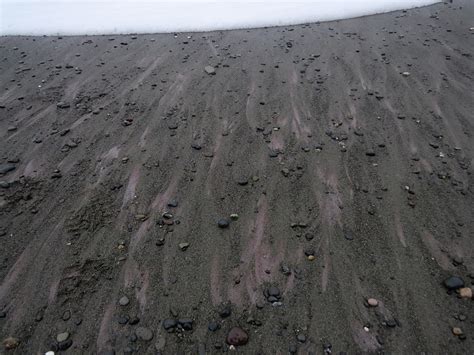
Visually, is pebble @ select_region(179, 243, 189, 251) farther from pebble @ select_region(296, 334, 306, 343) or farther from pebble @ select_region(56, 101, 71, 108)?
pebble @ select_region(56, 101, 71, 108)

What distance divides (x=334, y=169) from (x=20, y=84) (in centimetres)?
484

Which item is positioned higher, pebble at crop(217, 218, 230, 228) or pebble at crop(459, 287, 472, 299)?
pebble at crop(217, 218, 230, 228)

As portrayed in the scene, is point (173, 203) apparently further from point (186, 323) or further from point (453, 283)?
point (453, 283)

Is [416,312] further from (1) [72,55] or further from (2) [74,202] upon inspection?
(1) [72,55]

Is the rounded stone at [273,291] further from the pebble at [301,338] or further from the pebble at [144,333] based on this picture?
the pebble at [144,333]

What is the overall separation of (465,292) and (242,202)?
6.22 feet

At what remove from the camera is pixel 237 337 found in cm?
246

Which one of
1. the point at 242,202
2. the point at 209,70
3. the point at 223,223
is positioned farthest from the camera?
the point at 209,70

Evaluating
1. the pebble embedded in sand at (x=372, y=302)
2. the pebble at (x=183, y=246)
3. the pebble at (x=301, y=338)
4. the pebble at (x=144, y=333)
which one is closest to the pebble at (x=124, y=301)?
the pebble at (x=144, y=333)

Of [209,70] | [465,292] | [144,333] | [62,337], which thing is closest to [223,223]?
[144,333]

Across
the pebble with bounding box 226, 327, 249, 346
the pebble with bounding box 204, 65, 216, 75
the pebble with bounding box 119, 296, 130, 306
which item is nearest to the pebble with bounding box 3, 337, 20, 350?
the pebble with bounding box 119, 296, 130, 306

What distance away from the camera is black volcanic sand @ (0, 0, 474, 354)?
2.57 metres

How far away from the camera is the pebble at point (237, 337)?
2.44 meters

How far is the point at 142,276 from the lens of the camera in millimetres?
2896
